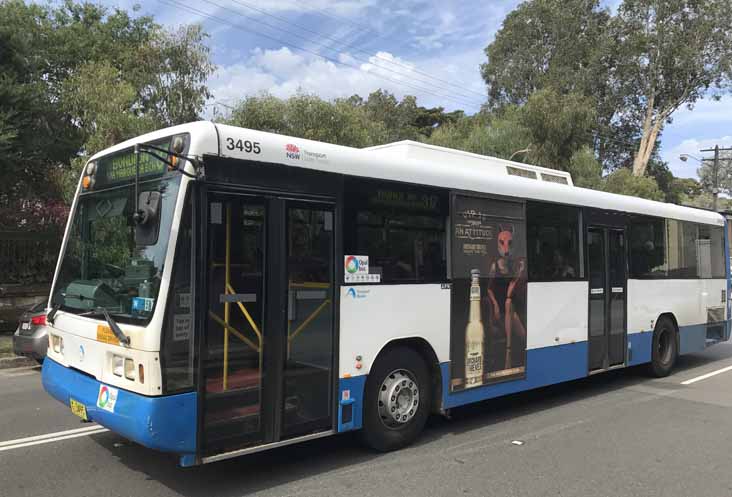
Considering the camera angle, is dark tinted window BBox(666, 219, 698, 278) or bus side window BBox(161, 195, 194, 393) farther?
dark tinted window BBox(666, 219, 698, 278)

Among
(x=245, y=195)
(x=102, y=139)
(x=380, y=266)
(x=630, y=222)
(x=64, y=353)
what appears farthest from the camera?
(x=102, y=139)

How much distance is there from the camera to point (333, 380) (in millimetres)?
5215

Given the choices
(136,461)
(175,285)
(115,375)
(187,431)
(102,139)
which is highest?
(102,139)

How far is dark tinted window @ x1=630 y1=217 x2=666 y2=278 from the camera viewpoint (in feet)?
29.9

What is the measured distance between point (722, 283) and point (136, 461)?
11.1 meters

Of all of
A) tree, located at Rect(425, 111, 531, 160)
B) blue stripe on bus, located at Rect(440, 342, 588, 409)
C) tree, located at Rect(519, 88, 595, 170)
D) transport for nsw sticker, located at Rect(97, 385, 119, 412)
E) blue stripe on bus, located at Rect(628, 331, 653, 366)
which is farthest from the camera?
tree, located at Rect(425, 111, 531, 160)

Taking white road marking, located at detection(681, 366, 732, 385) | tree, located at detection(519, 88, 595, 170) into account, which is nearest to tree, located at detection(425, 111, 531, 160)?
tree, located at detection(519, 88, 595, 170)

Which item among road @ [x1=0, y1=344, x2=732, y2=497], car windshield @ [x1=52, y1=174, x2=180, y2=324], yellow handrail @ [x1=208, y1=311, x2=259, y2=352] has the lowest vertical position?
road @ [x1=0, y1=344, x2=732, y2=497]

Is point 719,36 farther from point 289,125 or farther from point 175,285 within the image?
point 175,285

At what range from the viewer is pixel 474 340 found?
21.3ft

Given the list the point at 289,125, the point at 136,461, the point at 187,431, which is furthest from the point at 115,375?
the point at 289,125

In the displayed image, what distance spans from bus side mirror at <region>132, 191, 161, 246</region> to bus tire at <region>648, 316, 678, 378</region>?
8367 mm

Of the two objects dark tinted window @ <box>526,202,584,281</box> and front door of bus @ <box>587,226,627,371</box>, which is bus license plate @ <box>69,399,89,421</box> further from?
front door of bus @ <box>587,226,627,371</box>

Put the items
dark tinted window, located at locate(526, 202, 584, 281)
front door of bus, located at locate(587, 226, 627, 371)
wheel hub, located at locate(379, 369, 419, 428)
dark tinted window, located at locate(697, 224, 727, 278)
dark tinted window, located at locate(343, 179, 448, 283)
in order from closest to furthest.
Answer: dark tinted window, located at locate(343, 179, 448, 283), wheel hub, located at locate(379, 369, 419, 428), dark tinted window, located at locate(526, 202, 584, 281), front door of bus, located at locate(587, 226, 627, 371), dark tinted window, located at locate(697, 224, 727, 278)
